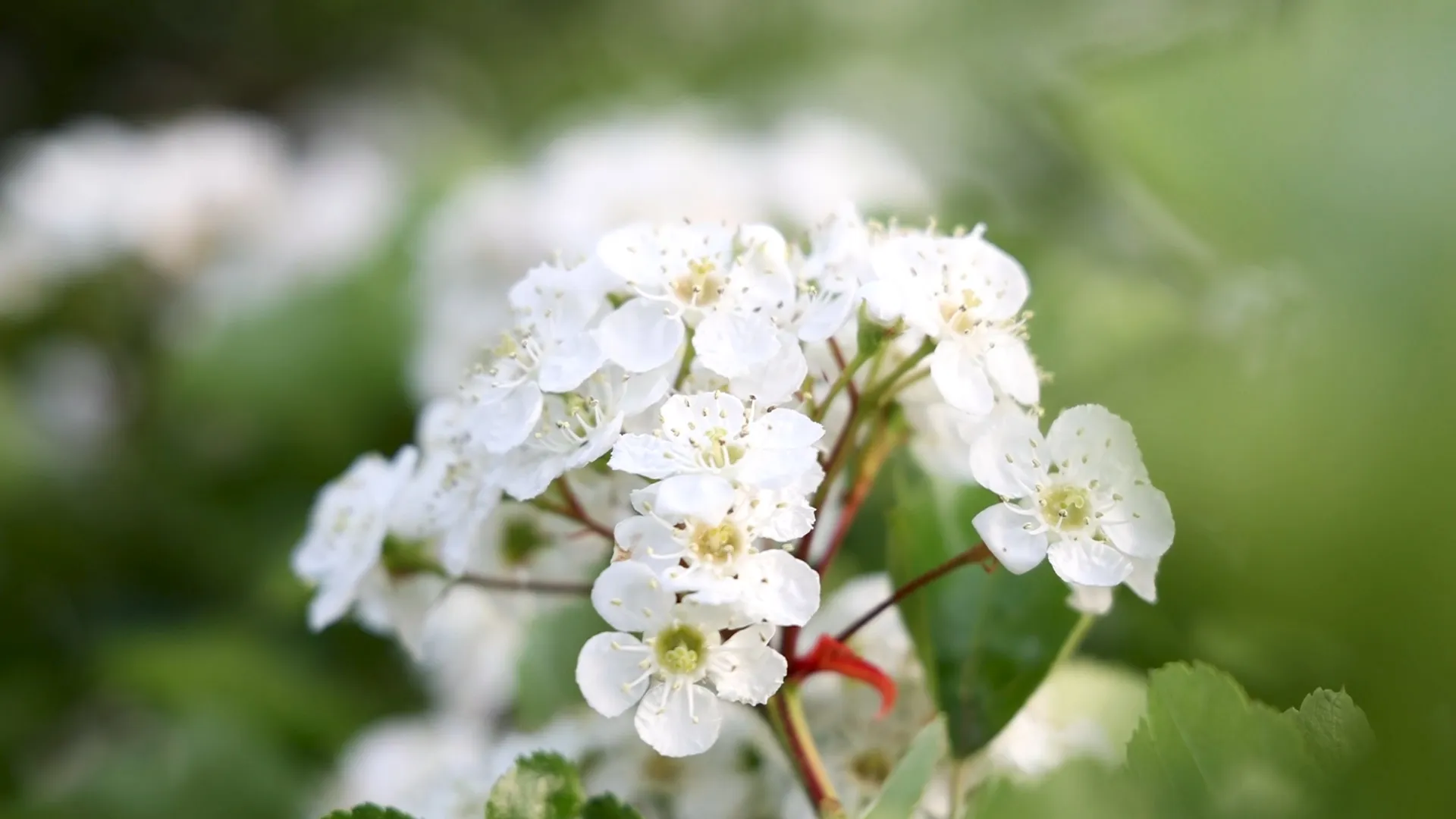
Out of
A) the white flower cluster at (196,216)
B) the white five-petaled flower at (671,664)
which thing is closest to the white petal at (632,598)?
the white five-petaled flower at (671,664)

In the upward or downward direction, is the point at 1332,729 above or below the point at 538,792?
above

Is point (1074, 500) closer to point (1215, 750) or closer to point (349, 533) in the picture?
point (1215, 750)

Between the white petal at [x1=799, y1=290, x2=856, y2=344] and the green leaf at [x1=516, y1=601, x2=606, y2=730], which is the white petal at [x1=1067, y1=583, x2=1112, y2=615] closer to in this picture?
the white petal at [x1=799, y1=290, x2=856, y2=344]

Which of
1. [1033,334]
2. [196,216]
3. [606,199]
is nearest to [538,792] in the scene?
[1033,334]

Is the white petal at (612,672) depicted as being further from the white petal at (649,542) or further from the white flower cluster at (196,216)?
the white flower cluster at (196,216)

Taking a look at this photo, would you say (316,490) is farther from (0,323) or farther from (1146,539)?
(1146,539)

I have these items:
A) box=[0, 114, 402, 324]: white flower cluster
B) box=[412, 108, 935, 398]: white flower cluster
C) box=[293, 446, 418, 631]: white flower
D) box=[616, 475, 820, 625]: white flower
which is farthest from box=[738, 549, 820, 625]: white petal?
box=[0, 114, 402, 324]: white flower cluster
